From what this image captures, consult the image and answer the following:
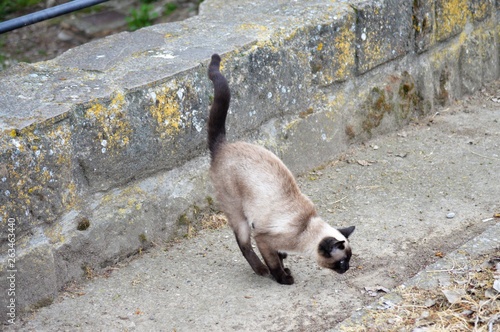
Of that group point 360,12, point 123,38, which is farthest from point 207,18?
point 360,12

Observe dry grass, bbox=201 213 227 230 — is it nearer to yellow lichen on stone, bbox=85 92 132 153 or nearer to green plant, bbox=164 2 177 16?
yellow lichen on stone, bbox=85 92 132 153

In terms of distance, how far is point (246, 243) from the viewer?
362 centimetres

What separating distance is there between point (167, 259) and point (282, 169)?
2.44 ft

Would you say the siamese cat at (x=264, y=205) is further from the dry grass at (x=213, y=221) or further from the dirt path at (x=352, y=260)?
the dry grass at (x=213, y=221)

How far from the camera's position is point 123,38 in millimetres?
4113

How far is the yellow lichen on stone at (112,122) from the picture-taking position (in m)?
3.42

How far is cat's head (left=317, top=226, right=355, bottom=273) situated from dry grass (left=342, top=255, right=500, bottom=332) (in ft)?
1.05

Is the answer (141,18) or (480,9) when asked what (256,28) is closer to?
(480,9)

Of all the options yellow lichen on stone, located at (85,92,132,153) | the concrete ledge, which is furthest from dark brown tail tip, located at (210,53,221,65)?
yellow lichen on stone, located at (85,92,132,153)

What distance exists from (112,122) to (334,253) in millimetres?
1206

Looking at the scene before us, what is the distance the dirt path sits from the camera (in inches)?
128

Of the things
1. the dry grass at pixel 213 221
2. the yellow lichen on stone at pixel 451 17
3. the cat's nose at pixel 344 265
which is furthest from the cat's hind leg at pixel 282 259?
the yellow lichen on stone at pixel 451 17

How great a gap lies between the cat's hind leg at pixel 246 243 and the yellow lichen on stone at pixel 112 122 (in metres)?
0.65

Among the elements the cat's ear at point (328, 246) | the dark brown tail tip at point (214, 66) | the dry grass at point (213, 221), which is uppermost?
the dark brown tail tip at point (214, 66)
